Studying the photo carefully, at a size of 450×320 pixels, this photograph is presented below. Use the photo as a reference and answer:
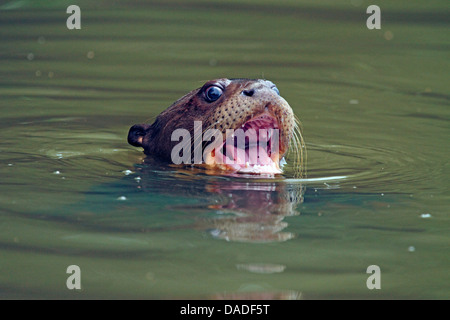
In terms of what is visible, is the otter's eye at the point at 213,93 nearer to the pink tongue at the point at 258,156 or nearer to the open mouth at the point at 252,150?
the open mouth at the point at 252,150

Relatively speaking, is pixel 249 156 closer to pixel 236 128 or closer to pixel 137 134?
pixel 236 128

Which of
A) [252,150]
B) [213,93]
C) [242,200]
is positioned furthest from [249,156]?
[242,200]

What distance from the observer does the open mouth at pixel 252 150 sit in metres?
7.67

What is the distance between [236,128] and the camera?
7500 mm

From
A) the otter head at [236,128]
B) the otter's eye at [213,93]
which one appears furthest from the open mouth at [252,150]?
the otter's eye at [213,93]

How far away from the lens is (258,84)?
A: 24.9 feet

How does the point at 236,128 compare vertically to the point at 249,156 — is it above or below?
above

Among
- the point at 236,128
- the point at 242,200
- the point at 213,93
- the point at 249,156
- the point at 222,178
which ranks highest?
the point at 213,93

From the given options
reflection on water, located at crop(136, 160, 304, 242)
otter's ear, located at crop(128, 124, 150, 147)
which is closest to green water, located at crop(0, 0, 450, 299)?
reflection on water, located at crop(136, 160, 304, 242)

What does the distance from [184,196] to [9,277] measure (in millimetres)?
2103

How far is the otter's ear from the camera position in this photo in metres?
8.96

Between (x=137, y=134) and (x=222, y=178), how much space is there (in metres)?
1.78

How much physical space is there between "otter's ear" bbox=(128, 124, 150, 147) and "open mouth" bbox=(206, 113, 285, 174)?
56.8 inches

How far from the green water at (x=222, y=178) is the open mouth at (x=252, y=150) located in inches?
9.0
